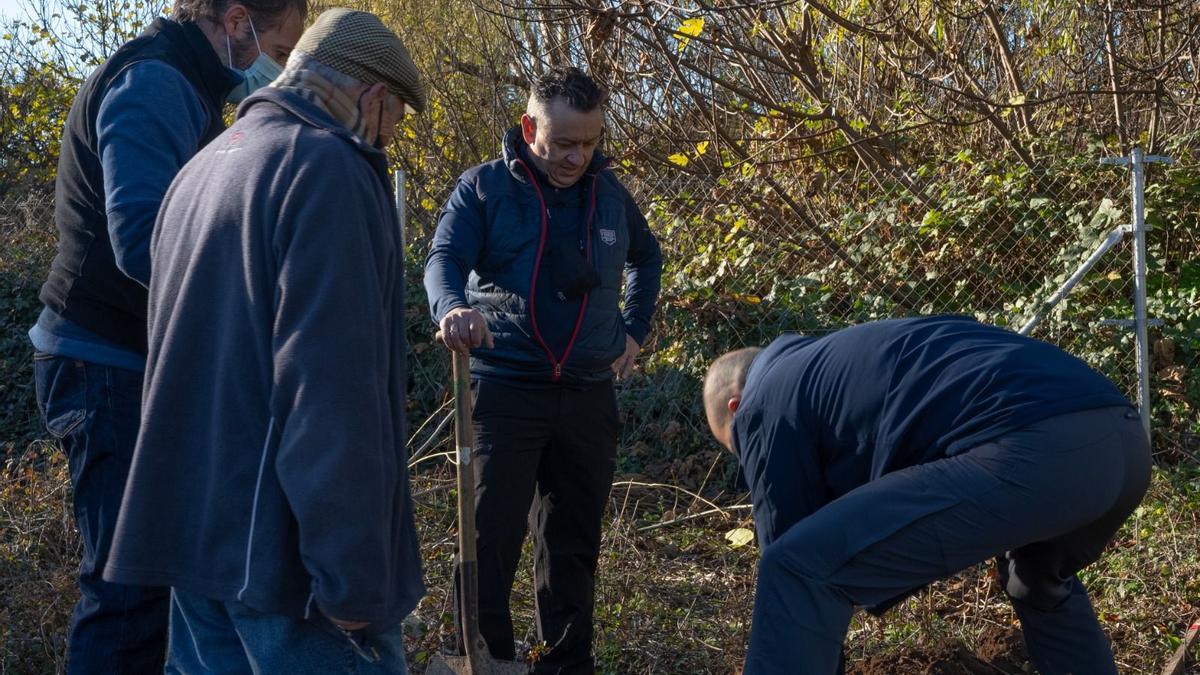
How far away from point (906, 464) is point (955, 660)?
1410 mm

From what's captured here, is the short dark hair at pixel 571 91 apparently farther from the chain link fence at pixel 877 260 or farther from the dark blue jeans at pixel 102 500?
the chain link fence at pixel 877 260

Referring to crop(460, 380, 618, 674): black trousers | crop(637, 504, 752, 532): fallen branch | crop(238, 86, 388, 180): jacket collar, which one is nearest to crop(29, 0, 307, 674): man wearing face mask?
crop(238, 86, 388, 180): jacket collar

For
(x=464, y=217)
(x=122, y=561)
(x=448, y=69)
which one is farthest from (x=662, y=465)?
(x=122, y=561)

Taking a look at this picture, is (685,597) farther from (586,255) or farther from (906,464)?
(906,464)

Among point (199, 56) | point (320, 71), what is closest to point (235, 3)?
point (199, 56)

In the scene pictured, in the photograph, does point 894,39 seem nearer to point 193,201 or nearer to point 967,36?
point 967,36

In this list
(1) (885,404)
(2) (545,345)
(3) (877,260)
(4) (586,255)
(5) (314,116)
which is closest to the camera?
(5) (314,116)

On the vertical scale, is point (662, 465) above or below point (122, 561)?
below

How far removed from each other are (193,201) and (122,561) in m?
0.62

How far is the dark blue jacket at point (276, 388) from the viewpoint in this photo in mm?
1886

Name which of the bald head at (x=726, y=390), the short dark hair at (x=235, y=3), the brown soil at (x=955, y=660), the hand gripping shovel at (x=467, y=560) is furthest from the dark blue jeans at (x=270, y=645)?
the brown soil at (x=955, y=660)

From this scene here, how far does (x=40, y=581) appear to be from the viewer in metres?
4.46

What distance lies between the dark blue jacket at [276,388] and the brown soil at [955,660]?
2340 mm

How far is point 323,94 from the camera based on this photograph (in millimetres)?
2080
